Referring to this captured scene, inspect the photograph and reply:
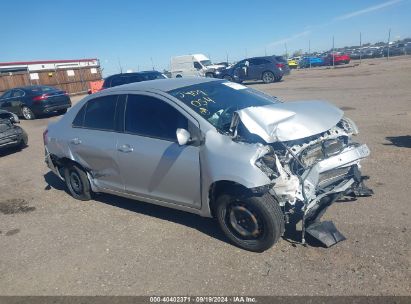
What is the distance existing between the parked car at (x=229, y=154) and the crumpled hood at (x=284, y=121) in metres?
0.01

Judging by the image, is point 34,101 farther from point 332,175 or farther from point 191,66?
point 332,175

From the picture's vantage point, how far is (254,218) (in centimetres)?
367

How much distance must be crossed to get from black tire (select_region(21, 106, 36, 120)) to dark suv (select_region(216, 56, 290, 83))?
42.7ft

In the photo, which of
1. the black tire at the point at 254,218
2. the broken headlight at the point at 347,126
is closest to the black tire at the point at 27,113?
the black tire at the point at 254,218

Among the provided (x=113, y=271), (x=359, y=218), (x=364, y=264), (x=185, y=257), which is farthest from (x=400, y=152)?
(x=113, y=271)

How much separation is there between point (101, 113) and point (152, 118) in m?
1.04

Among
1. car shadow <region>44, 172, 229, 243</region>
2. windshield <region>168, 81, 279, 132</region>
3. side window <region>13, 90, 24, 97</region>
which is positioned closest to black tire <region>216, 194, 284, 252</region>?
car shadow <region>44, 172, 229, 243</region>

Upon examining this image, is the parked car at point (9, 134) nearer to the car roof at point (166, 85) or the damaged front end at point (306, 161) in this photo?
the car roof at point (166, 85)

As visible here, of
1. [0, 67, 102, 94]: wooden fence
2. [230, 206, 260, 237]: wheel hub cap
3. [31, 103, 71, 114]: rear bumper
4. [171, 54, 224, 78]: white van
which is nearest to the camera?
[230, 206, 260, 237]: wheel hub cap

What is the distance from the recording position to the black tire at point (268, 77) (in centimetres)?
2503

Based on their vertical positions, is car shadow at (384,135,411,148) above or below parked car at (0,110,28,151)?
below

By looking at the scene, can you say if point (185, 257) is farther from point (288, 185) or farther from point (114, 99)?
point (114, 99)

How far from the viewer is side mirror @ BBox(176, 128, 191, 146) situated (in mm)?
3735

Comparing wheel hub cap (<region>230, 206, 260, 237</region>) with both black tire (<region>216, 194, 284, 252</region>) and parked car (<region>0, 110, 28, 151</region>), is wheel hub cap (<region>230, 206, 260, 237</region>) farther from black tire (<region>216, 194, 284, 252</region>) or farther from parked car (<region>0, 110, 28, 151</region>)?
parked car (<region>0, 110, 28, 151</region>)
